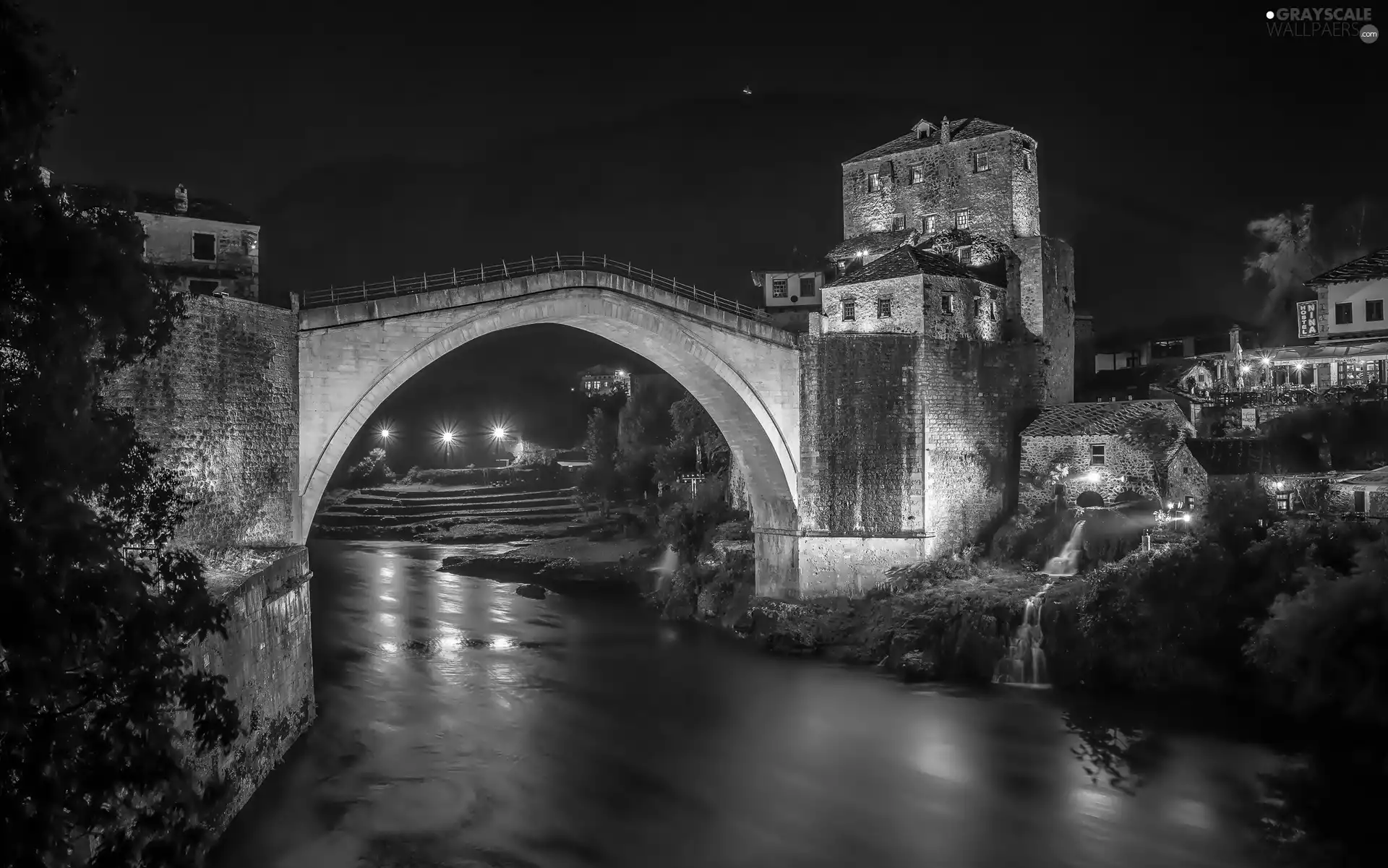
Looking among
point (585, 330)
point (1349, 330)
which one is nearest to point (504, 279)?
point (585, 330)

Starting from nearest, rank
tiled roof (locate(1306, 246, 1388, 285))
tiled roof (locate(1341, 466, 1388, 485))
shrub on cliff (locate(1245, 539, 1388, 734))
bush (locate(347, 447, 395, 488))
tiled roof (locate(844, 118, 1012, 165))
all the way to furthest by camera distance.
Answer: shrub on cliff (locate(1245, 539, 1388, 734)) → tiled roof (locate(1341, 466, 1388, 485)) → tiled roof (locate(1306, 246, 1388, 285)) → tiled roof (locate(844, 118, 1012, 165)) → bush (locate(347, 447, 395, 488))

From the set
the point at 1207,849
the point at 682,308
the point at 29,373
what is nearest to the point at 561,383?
the point at 682,308

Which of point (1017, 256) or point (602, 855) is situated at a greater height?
point (1017, 256)

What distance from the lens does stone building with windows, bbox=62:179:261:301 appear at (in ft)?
70.6

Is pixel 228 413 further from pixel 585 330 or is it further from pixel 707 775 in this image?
pixel 585 330

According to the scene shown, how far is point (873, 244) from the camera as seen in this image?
32125 millimetres

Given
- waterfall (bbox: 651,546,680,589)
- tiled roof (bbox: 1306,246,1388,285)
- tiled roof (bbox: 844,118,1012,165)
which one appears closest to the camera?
tiled roof (bbox: 1306,246,1388,285)

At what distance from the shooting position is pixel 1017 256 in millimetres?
29047

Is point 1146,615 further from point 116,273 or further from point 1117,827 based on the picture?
point 116,273

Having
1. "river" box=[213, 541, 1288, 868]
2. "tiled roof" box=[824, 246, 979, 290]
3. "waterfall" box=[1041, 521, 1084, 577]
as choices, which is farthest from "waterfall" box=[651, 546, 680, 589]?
"waterfall" box=[1041, 521, 1084, 577]

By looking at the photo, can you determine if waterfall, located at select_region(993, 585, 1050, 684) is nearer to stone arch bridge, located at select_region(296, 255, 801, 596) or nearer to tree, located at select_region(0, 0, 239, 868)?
stone arch bridge, located at select_region(296, 255, 801, 596)

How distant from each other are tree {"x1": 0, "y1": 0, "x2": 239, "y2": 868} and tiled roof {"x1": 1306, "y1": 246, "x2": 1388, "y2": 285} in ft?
95.6

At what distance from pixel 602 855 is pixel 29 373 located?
973cm

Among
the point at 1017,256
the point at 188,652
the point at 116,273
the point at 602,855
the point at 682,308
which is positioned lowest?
the point at 602,855
